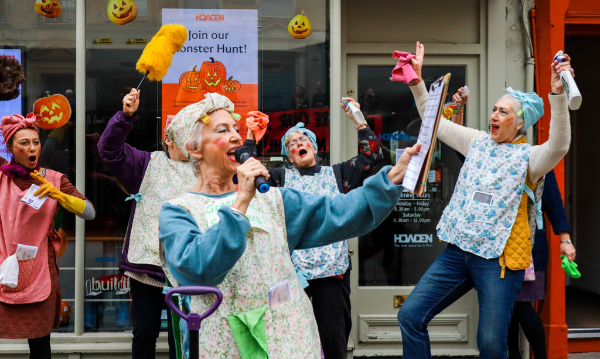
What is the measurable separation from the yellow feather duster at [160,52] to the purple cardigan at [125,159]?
0.38 meters

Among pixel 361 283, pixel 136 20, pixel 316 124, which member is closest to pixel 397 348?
pixel 361 283

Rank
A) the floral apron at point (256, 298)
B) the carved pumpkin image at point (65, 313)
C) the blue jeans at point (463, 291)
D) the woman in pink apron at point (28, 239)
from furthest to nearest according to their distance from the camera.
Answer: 1. the carved pumpkin image at point (65, 313)
2. the woman in pink apron at point (28, 239)
3. the blue jeans at point (463, 291)
4. the floral apron at point (256, 298)

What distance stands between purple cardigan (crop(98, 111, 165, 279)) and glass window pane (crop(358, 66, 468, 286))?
2055 millimetres

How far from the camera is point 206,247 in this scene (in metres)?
1.80

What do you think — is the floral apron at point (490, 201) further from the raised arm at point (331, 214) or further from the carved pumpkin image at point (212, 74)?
the carved pumpkin image at point (212, 74)

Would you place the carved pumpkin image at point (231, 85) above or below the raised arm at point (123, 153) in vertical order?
above

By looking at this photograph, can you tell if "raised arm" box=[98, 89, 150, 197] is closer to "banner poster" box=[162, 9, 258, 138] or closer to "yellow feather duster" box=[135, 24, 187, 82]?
"yellow feather duster" box=[135, 24, 187, 82]

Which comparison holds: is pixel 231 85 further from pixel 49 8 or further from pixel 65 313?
pixel 65 313

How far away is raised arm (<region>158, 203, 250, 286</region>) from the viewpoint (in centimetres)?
177

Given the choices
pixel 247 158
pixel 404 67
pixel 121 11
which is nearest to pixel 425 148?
pixel 247 158

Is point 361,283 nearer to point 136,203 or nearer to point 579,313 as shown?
point 136,203

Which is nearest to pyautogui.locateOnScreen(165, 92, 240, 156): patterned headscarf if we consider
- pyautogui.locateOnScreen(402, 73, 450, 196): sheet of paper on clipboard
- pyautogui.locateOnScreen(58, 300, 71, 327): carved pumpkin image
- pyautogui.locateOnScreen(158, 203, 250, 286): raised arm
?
pyautogui.locateOnScreen(158, 203, 250, 286): raised arm

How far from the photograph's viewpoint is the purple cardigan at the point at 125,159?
370 centimetres

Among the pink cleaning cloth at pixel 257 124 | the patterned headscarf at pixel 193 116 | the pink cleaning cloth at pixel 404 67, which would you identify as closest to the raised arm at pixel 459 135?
the pink cleaning cloth at pixel 404 67
